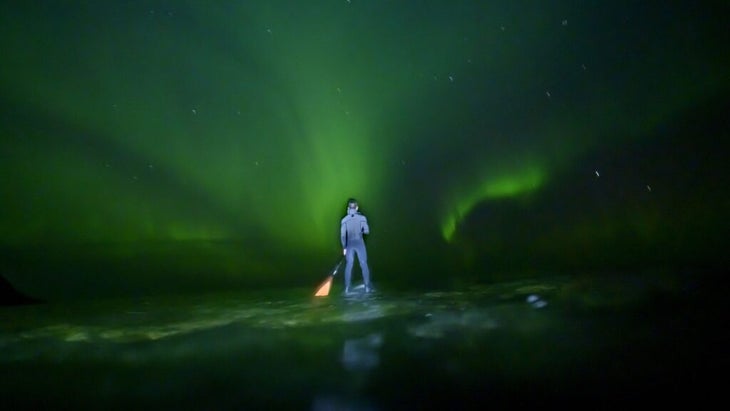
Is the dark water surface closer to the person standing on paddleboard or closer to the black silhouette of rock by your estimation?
the person standing on paddleboard

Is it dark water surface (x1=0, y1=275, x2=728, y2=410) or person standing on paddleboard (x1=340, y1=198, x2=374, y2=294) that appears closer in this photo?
dark water surface (x1=0, y1=275, x2=728, y2=410)

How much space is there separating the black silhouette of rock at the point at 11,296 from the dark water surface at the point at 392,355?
19.0 ft

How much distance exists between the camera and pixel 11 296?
541 inches

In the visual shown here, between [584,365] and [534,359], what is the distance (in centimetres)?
39

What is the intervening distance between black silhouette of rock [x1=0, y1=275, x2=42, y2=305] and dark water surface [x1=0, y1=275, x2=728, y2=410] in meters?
5.78

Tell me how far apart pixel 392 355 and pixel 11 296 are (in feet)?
42.6

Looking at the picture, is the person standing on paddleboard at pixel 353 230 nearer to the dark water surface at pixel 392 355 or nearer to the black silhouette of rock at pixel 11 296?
the dark water surface at pixel 392 355

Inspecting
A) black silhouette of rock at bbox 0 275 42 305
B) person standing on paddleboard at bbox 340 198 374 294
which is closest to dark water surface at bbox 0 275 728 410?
person standing on paddleboard at bbox 340 198 374 294

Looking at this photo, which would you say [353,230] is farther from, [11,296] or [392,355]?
[11,296]

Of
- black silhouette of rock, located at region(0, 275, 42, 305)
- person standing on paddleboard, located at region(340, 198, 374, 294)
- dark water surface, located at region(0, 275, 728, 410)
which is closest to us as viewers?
dark water surface, located at region(0, 275, 728, 410)

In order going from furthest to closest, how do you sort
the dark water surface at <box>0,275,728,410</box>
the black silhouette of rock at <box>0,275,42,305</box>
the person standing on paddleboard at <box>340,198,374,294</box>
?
the black silhouette of rock at <box>0,275,42,305</box> → the person standing on paddleboard at <box>340,198,374,294</box> → the dark water surface at <box>0,275,728,410</box>

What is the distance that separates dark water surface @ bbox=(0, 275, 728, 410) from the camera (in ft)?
11.6

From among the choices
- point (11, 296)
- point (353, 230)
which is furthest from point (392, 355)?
point (11, 296)

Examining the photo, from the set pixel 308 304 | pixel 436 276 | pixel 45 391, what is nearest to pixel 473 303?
pixel 308 304
